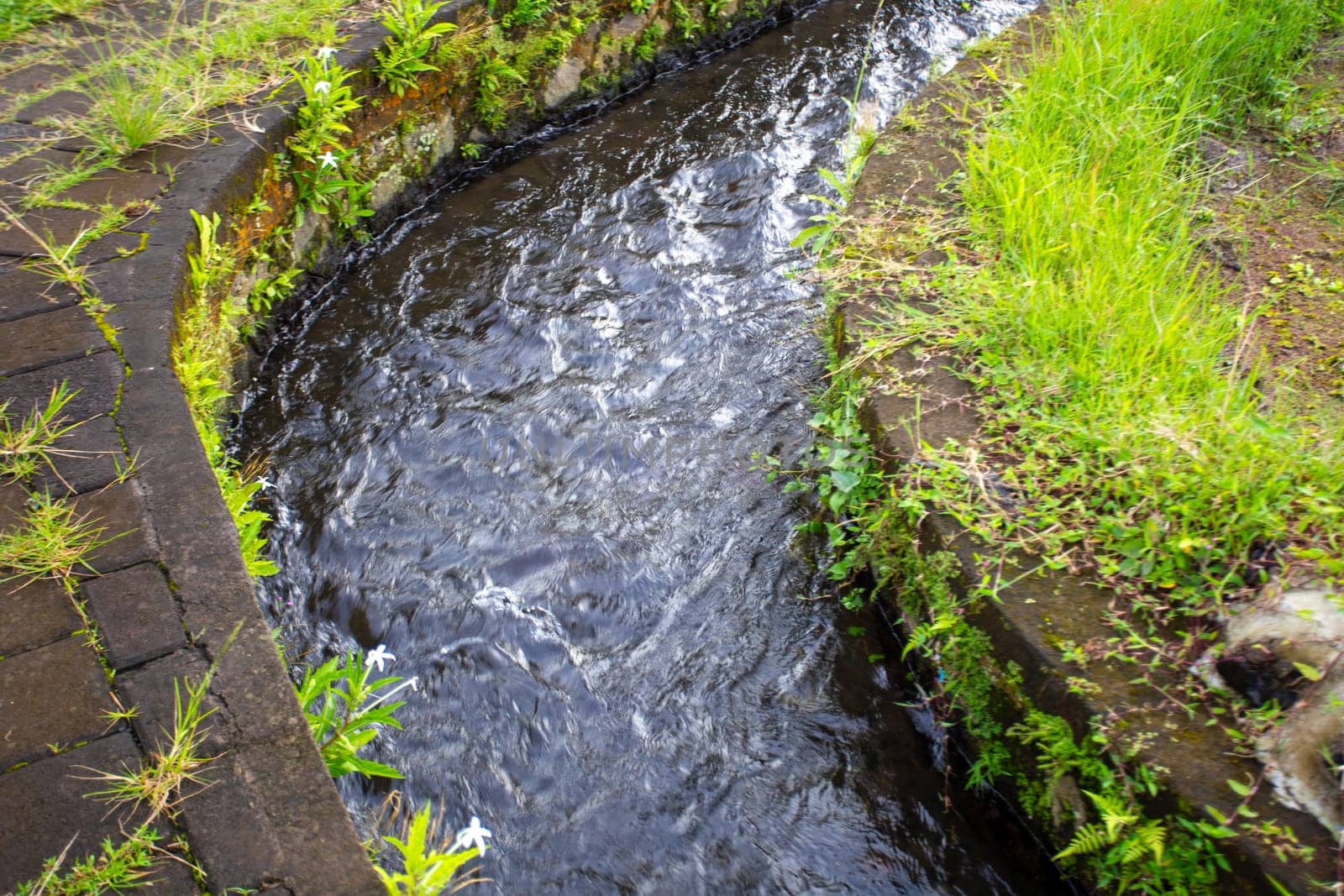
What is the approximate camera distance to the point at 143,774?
1.82 metres

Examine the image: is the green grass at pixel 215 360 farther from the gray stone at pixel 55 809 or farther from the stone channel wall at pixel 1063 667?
the stone channel wall at pixel 1063 667

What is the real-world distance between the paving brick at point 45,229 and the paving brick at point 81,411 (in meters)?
0.70

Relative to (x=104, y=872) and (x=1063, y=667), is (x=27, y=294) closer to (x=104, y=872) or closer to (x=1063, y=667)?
(x=104, y=872)

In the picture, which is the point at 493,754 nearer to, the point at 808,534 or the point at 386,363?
the point at 808,534

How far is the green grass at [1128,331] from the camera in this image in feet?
7.57

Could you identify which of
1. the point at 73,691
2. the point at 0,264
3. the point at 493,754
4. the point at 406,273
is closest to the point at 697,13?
the point at 406,273

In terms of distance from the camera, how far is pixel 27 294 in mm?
2967

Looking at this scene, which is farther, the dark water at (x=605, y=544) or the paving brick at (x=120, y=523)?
the dark water at (x=605, y=544)

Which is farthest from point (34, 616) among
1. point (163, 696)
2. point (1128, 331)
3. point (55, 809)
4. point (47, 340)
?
point (1128, 331)

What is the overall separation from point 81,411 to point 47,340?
0.39 m

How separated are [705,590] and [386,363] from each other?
1752mm

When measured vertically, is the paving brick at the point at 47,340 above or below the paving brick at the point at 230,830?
above

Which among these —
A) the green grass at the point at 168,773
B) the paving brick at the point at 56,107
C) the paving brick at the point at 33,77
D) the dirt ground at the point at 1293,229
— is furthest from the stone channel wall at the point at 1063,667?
the paving brick at the point at 33,77

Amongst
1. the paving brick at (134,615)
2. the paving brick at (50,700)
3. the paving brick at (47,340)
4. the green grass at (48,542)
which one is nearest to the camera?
the paving brick at (50,700)
